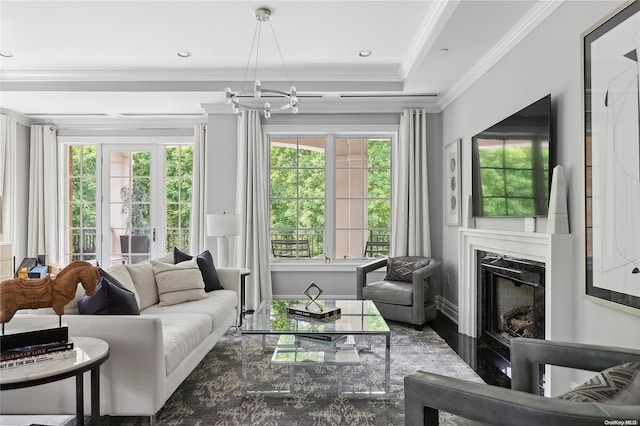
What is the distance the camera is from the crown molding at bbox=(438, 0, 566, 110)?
9.11ft

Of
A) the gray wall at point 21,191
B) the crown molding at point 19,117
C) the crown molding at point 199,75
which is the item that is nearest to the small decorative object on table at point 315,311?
the crown molding at point 199,75

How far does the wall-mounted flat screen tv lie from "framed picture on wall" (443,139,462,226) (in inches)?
24.0

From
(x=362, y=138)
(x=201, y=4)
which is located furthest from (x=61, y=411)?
(x=362, y=138)

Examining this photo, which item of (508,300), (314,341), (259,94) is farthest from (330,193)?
(314,341)

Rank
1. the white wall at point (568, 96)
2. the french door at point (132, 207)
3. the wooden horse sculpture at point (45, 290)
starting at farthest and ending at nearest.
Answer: the french door at point (132, 207) → the white wall at point (568, 96) → the wooden horse sculpture at point (45, 290)

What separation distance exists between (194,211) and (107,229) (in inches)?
56.9

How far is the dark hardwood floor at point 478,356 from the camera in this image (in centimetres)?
291

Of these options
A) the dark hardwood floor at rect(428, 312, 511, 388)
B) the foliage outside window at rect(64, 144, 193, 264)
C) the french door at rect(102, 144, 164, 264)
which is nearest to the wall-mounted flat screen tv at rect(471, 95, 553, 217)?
the dark hardwood floor at rect(428, 312, 511, 388)

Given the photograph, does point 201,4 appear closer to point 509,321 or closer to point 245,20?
point 245,20

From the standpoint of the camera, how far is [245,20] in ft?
11.3

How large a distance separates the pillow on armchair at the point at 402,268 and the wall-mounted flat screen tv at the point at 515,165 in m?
0.95

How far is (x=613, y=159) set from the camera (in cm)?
208

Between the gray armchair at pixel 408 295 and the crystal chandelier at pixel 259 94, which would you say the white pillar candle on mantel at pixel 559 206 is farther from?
the crystal chandelier at pixel 259 94

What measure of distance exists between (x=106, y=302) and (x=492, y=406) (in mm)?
2018
